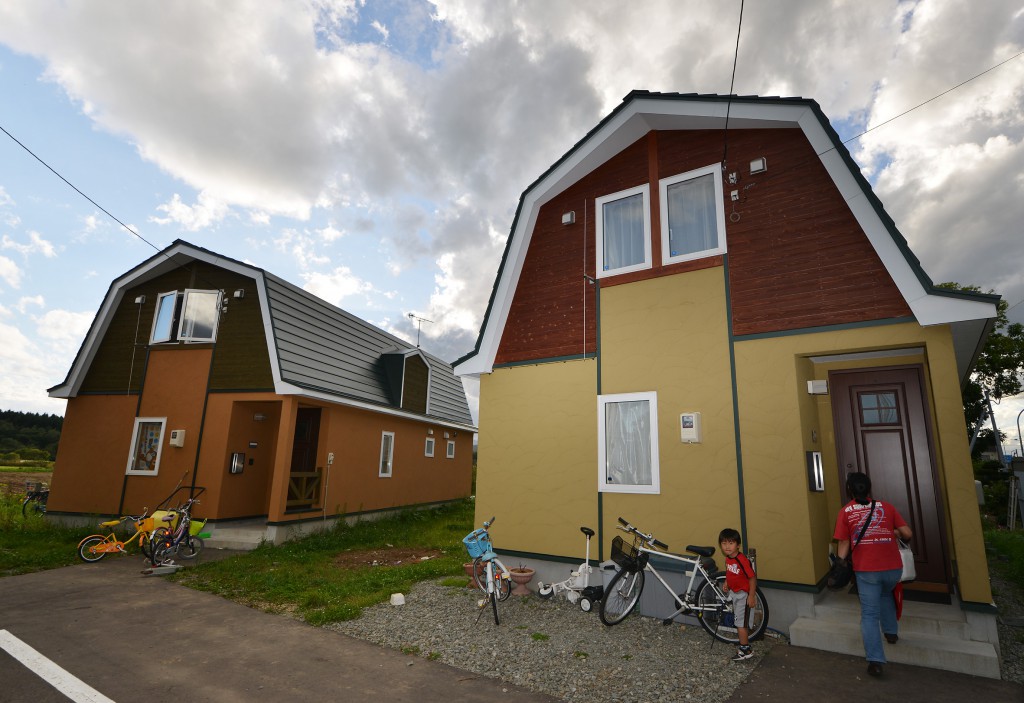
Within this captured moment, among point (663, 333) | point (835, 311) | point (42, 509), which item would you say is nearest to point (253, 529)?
point (42, 509)

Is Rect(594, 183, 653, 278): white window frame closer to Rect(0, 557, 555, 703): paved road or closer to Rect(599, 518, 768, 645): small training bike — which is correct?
Rect(599, 518, 768, 645): small training bike

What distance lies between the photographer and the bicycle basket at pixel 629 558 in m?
6.14

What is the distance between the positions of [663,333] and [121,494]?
13.0 meters

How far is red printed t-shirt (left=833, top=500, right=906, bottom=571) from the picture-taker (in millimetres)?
4652

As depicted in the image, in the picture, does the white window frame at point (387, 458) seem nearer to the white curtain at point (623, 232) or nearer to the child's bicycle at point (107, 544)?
the child's bicycle at point (107, 544)

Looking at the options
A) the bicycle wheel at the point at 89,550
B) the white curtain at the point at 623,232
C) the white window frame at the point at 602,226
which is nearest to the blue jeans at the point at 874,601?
the white window frame at the point at 602,226

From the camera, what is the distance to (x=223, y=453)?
11.6 m

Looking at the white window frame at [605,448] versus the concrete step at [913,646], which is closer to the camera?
the concrete step at [913,646]

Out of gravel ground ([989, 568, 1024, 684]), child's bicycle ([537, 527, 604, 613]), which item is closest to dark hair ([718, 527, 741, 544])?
child's bicycle ([537, 527, 604, 613])

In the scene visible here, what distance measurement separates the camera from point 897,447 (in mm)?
6715

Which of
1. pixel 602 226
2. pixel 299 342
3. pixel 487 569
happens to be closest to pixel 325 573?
pixel 487 569

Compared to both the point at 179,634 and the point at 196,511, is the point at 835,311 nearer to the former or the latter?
the point at 179,634

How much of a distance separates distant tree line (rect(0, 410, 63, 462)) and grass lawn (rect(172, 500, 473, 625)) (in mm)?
36530

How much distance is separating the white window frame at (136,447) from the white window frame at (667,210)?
1209 centimetres
